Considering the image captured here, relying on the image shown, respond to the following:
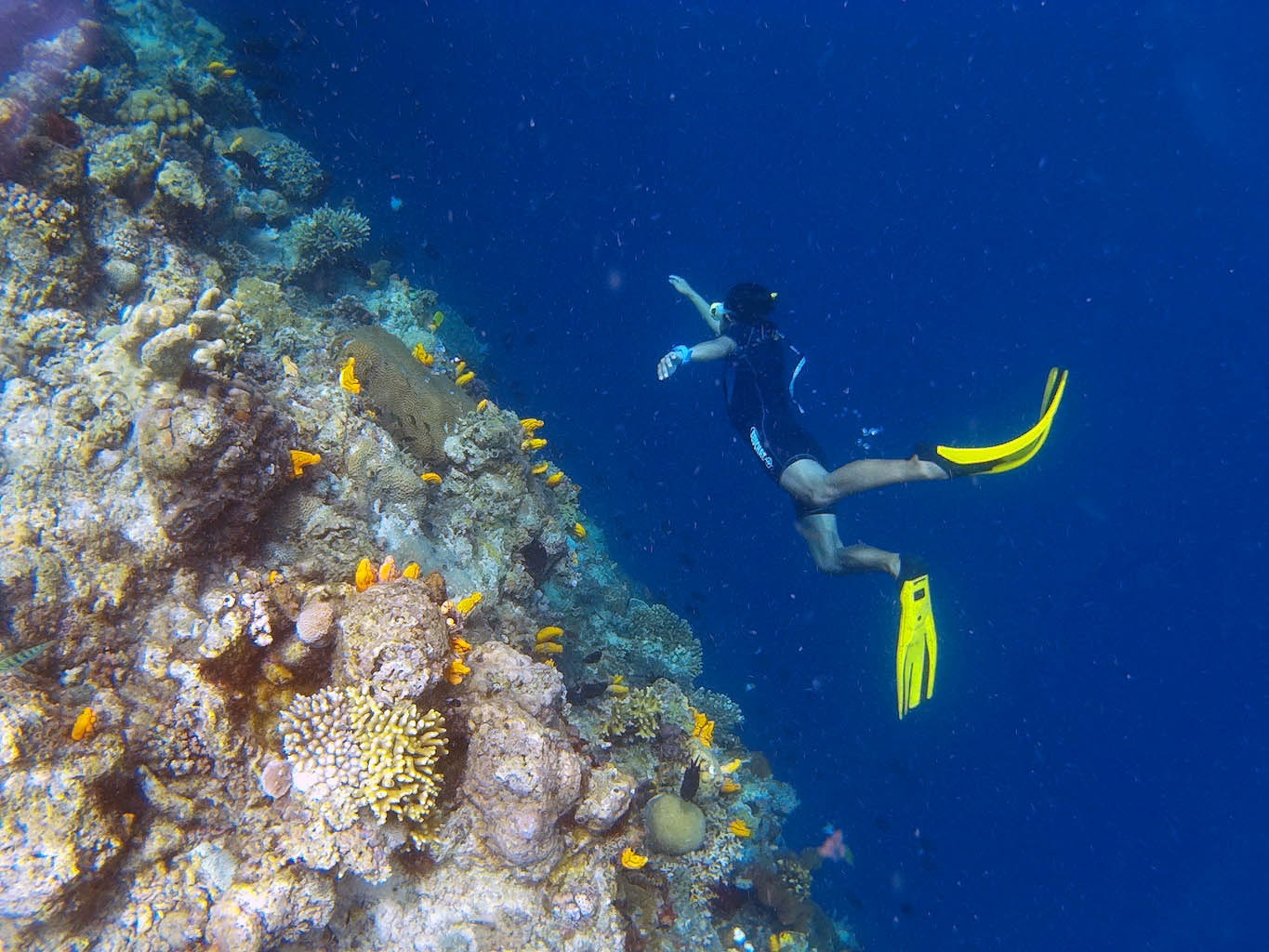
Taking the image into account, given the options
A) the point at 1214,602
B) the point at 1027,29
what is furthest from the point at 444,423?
the point at 1214,602

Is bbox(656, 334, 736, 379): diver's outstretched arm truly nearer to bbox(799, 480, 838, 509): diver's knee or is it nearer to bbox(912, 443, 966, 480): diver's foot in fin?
bbox(799, 480, 838, 509): diver's knee

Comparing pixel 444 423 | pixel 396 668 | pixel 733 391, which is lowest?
pixel 396 668

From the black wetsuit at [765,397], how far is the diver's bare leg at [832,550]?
12.9 inches

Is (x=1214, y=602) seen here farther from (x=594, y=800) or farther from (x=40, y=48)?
(x=40, y=48)

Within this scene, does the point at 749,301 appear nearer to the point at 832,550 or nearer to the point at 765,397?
the point at 765,397

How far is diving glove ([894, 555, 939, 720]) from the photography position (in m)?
7.12

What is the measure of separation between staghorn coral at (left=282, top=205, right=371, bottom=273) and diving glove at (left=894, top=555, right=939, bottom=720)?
1091 centimetres

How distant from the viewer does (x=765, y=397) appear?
8523 mm

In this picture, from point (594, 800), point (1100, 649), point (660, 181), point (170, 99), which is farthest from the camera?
point (1100, 649)

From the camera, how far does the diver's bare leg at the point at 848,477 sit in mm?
6539

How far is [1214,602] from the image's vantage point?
35.8m

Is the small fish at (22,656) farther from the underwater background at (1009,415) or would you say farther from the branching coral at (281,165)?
the underwater background at (1009,415)

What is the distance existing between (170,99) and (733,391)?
983 cm

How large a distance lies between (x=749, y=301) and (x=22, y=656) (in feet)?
25.5
